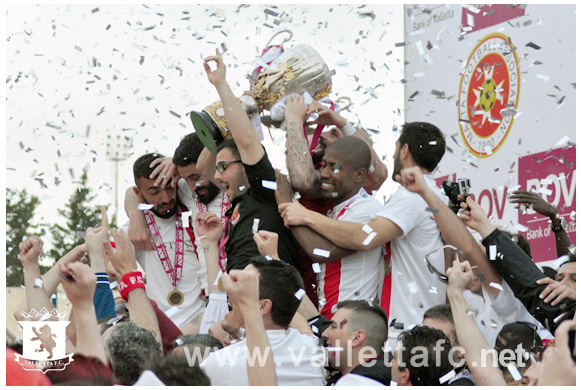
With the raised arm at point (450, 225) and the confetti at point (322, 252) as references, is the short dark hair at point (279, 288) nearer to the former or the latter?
the confetti at point (322, 252)

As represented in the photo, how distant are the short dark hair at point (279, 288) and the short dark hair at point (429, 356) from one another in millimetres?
538

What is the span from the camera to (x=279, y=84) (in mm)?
5324

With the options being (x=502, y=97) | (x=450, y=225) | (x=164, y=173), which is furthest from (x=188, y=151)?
(x=502, y=97)

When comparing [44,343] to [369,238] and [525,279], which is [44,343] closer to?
[369,238]

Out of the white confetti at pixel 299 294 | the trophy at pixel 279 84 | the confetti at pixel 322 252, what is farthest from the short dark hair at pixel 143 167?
the white confetti at pixel 299 294

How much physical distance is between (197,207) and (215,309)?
3.36ft

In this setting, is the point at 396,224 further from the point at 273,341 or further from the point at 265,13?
the point at 265,13

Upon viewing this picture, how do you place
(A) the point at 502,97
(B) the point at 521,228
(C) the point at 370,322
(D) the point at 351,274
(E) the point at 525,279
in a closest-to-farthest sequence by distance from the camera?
(C) the point at 370,322, (E) the point at 525,279, (D) the point at 351,274, (B) the point at 521,228, (A) the point at 502,97

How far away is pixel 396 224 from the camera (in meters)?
4.89

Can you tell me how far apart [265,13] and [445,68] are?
348 cm

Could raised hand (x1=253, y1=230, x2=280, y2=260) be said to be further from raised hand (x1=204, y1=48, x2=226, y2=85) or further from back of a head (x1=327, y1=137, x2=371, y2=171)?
raised hand (x1=204, y1=48, x2=226, y2=85)

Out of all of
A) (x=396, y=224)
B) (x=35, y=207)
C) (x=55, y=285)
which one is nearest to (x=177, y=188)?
(x=55, y=285)

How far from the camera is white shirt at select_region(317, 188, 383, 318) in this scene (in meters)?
4.98

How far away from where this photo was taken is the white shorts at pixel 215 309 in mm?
5527
